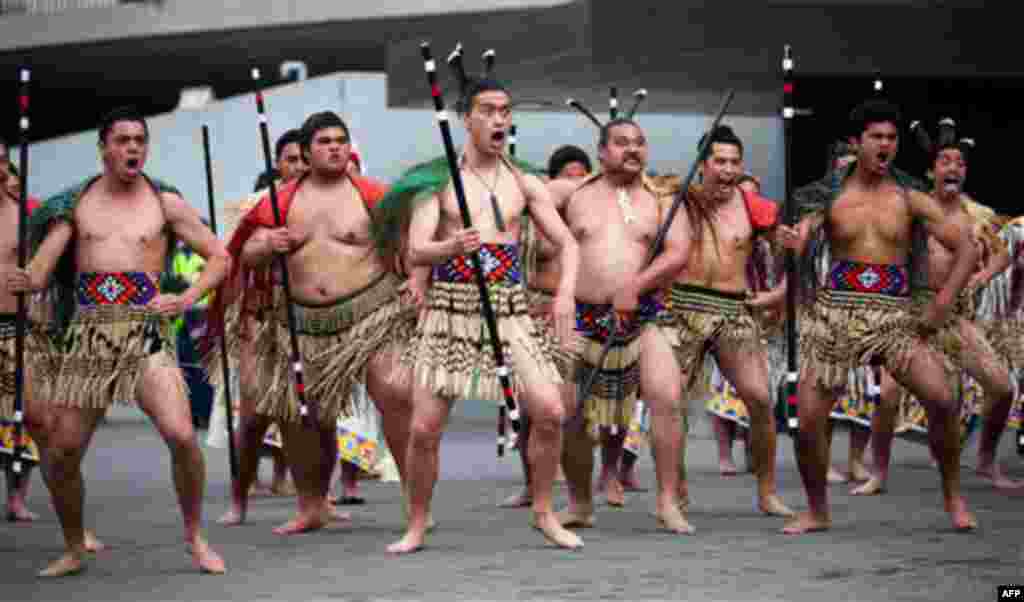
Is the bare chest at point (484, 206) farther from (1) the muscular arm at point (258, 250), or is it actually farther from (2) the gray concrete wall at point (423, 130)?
(2) the gray concrete wall at point (423, 130)

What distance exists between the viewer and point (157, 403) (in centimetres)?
848

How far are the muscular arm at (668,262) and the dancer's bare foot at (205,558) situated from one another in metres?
2.55

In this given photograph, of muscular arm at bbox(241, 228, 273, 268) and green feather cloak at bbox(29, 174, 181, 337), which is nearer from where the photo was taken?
green feather cloak at bbox(29, 174, 181, 337)

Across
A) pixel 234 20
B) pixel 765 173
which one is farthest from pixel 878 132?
pixel 234 20

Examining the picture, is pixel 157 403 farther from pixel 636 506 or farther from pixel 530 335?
pixel 636 506

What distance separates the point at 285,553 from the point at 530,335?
1429 millimetres

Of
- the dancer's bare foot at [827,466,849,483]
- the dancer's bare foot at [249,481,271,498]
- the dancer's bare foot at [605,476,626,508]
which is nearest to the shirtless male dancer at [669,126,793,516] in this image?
the dancer's bare foot at [605,476,626,508]

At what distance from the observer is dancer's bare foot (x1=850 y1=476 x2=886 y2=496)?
11883 millimetres

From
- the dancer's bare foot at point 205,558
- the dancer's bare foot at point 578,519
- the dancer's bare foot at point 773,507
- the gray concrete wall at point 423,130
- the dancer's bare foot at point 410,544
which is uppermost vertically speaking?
the gray concrete wall at point 423,130

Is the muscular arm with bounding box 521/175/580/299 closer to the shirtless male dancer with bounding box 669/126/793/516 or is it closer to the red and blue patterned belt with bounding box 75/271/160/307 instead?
the shirtless male dancer with bounding box 669/126/793/516

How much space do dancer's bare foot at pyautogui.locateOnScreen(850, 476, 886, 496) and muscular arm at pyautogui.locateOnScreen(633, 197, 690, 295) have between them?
7.94ft

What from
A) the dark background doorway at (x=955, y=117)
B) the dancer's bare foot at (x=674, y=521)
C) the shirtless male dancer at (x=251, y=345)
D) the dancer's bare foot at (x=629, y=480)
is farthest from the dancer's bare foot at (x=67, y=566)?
the dark background doorway at (x=955, y=117)

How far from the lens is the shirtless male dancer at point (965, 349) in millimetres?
11914

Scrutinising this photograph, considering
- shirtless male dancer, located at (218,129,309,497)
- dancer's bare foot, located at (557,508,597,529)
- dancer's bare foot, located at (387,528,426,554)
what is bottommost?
dancer's bare foot, located at (557,508,597,529)
